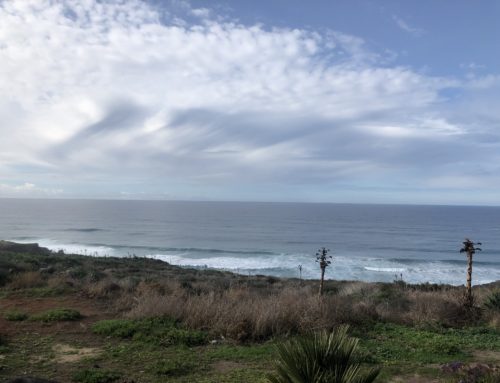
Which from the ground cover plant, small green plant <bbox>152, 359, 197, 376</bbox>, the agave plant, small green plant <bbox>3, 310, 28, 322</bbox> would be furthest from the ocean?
the agave plant

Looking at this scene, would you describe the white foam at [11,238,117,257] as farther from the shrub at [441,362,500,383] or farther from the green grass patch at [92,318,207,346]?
the shrub at [441,362,500,383]

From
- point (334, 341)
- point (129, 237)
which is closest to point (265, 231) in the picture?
point (129, 237)

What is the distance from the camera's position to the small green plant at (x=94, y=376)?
545 centimetres

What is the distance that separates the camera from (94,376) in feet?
18.1

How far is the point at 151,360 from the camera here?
6.53 meters

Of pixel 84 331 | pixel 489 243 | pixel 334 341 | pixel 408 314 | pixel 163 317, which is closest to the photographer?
pixel 334 341

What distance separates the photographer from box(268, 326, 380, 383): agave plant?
11.6ft

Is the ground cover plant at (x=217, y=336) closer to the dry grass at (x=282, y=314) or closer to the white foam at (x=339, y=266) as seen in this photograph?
the dry grass at (x=282, y=314)

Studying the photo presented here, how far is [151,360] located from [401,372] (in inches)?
149

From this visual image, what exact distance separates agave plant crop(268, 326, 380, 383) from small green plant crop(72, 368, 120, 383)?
8.84ft

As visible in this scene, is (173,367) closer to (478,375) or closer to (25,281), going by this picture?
(478,375)

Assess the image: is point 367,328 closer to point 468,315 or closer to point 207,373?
point 468,315

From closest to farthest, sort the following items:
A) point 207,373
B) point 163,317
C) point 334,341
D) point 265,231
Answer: point 334,341 < point 207,373 < point 163,317 < point 265,231

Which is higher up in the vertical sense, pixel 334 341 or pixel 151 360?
pixel 334 341
